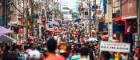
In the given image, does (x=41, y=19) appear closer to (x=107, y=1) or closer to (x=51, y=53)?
(x=107, y=1)

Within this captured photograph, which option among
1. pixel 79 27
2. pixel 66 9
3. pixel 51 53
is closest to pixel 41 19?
pixel 79 27

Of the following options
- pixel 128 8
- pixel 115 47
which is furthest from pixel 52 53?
pixel 128 8

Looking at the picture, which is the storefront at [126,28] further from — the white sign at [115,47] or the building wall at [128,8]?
the white sign at [115,47]

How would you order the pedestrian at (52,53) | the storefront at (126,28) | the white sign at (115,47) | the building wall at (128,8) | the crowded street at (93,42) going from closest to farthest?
the pedestrian at (52,53) < the crowded street at (93,42) < the white sign at (115,47) < the building wall at (128,8) < the storefront at (126,28)

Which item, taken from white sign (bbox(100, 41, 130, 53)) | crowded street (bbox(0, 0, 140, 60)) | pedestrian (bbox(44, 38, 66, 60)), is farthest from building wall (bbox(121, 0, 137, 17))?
pedestrian (bbox(44, 38, 66, 60))

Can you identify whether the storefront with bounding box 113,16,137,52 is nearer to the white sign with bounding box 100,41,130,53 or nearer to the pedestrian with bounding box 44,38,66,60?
the white sign with bounding box 100,41,130,53

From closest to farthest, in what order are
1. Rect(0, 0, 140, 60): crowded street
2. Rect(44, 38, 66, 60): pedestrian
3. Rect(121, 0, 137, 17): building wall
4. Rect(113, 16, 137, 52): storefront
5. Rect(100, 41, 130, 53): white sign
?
Rect(44, 38, 66, 60): pedestrian < Rect(0, 0, 140, 60): crowded street < Rect(100, 41, 130, 53): white sign < Rect(121, 0, 137, 17): building wall < Rect(113, 16, 137, 52): storefront

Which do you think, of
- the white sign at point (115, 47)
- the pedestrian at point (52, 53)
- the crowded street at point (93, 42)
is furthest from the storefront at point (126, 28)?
the pedestrian at point (52, 53)

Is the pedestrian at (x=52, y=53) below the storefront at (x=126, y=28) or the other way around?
the other way around

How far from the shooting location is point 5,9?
42469 mm

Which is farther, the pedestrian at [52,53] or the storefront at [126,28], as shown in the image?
the storefront at [126,28]

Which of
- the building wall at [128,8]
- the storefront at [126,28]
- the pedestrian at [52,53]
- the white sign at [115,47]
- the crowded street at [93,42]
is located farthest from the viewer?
the storefront at [126,28]

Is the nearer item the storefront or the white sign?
the white sign

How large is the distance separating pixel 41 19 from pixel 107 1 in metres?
46.2
